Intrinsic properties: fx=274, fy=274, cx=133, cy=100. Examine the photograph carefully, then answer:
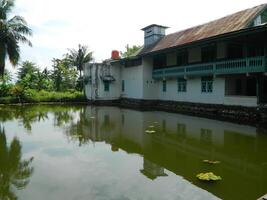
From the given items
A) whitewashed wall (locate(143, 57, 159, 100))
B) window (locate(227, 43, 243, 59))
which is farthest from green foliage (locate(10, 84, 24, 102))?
window (locate(227, 43, 243, 59))

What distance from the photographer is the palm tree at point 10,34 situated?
2798cm

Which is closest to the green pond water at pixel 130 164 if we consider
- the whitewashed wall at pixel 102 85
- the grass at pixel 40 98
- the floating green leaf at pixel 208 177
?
the floating green leaf at pixel 208 177

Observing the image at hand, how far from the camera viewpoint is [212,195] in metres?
5.38

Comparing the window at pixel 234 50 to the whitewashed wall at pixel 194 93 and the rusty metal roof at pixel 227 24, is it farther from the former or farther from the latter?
the whitewashed wall at pixel 194 93

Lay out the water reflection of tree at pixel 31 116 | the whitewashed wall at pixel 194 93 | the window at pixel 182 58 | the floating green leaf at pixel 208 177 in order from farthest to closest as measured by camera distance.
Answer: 1. the window at pixel 182 58
2. the whitewashed wall at pixel 194 93
3. the water reflection of tree at pixel 31 116
4. the floating green leaf at pixel 208 177

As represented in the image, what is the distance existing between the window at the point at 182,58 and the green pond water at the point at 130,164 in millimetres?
10752

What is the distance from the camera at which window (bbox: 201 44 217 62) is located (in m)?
19.9

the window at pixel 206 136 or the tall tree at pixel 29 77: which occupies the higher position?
the tall tree at pixel 29 77

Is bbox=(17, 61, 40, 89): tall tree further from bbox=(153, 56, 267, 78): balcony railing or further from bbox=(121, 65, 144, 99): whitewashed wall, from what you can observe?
bbox=(153, 56, 267, 78): balcony railing

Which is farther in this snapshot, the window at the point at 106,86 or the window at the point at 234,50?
the window at the point at 106,86

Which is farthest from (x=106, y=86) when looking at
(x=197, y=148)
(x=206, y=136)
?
(x=197, y=148)

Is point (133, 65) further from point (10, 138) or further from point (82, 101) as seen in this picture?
Result: point (10, 138)

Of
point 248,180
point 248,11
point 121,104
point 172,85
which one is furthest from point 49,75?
point 248,180

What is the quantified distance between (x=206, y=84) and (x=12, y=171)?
16.4m
